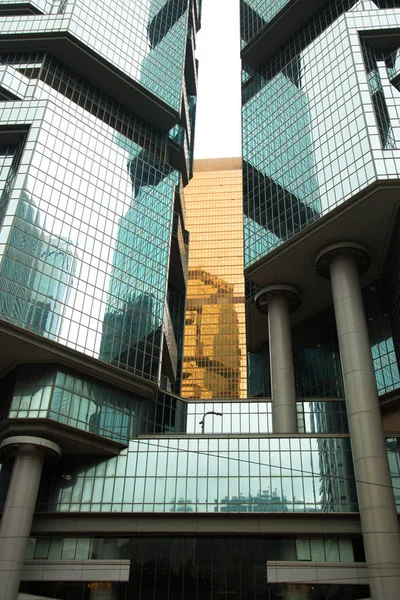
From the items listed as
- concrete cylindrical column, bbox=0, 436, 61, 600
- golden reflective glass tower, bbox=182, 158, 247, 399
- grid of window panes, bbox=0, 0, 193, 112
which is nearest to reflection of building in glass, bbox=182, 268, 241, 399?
golden reflective glass tower, bbox=182, 158, 247, 399

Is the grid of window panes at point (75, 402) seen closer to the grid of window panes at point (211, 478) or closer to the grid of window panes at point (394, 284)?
the grid of window panes at point (211, 478)

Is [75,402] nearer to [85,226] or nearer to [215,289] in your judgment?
[85,226]

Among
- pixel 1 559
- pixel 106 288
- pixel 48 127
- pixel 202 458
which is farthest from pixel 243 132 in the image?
pixel 1 559

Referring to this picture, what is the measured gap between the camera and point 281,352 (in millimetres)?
55719

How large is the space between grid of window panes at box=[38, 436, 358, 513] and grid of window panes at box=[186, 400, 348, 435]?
25.4 ft

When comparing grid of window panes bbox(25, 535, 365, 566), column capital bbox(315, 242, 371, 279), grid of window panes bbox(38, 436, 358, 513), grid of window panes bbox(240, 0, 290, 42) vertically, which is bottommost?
grid of window panes bbox(25, 535, 365, 566)

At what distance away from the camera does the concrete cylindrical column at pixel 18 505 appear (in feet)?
126

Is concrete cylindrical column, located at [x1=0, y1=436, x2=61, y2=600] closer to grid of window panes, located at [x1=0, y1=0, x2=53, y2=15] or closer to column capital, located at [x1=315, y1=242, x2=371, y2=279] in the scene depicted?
column capital, located at [x1=315, y1=242, x2=371, y2=279]

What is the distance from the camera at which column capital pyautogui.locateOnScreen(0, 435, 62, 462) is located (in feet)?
140

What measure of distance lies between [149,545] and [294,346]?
29921mm

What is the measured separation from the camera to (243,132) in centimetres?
7125

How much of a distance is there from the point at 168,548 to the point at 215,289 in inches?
3015

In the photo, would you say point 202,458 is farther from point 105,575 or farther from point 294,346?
point 294,346

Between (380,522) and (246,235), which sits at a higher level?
(246,235)
